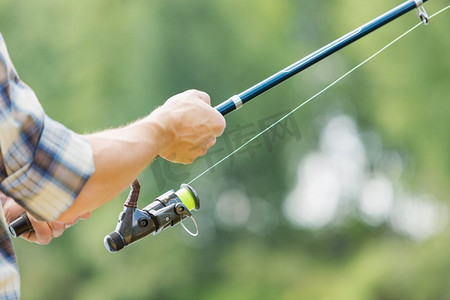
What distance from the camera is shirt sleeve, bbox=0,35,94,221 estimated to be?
1.10 meters

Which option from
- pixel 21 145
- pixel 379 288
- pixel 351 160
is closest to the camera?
pixel 21 145

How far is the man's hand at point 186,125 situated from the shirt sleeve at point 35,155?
17 centimetres

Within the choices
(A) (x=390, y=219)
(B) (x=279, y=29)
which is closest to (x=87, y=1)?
(B) (x=279, y=29)

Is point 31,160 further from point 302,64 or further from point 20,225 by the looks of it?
point 302,64

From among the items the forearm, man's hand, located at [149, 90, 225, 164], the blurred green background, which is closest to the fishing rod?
man's hand, located at [149, 90, 225, 164]

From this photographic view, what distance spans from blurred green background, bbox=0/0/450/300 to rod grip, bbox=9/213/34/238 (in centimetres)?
673

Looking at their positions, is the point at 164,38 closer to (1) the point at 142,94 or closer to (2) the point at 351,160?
(1) the point at 142,94

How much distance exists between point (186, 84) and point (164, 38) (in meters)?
0.62

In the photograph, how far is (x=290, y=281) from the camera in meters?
8.96

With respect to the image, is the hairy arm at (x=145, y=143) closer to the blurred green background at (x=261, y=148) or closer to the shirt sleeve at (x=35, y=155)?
the shirt sleeve at (x=35, y=155)

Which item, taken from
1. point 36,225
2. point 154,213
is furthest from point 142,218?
point 36,225

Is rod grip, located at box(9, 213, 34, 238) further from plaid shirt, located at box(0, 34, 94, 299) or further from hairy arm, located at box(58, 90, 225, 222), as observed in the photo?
plaid shirt, located at box(0, 34, 94, 299)

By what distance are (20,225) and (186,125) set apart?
42cm

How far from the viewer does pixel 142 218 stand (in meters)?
1.65
